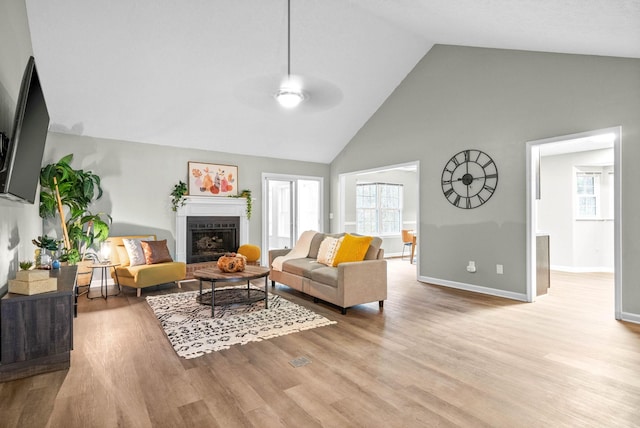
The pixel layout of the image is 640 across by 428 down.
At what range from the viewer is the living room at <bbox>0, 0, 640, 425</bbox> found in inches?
139

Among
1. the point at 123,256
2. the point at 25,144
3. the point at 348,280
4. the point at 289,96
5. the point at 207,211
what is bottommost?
the point at 348,280

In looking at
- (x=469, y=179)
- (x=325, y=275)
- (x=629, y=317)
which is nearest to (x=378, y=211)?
(x=469, y=179)

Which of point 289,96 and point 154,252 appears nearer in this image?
point 289,96

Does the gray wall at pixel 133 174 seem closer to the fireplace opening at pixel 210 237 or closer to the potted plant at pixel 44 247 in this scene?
the fireplace opening at pixel 210 237

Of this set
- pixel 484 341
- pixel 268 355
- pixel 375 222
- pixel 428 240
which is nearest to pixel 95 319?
pixel 268 355

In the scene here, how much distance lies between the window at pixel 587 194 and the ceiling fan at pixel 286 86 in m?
5.36

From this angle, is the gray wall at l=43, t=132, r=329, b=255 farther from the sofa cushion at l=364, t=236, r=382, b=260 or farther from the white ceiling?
the sofa cushion at l=364, t=236, r=382, b=260

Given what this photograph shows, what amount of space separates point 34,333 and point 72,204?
3.08 meters

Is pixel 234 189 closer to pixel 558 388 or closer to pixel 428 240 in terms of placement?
pixel 428 240

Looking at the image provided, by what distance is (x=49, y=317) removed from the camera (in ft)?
8.36

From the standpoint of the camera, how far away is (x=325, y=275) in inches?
162

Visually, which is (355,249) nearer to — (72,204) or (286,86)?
(286,86)

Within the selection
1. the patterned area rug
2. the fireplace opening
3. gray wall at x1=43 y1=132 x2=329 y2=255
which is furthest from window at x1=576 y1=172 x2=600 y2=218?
gray wall at x1=43 y1=132 x2=329 y2=255

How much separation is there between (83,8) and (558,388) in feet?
17.7
